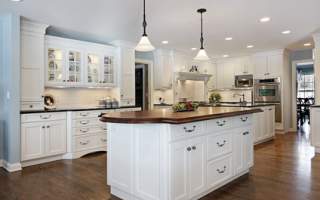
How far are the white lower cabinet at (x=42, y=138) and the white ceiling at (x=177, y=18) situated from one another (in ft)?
5.48

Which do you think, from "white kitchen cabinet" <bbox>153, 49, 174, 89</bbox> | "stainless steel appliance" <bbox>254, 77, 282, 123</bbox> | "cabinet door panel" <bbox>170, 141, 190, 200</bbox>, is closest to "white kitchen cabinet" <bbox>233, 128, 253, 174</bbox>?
"cabinet door panel" <bbox>170, 141, 190, 200</bbox>

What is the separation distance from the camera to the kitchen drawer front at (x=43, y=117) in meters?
3.87

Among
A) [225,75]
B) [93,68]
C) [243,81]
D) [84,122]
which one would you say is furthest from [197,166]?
[225,75]

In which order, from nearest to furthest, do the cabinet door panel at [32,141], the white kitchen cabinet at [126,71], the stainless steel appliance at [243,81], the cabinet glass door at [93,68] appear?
the cabinet door panel at [32,141]
the cabinet glass door at [93,68]
the white kitchen cabinet at [126,71]
the stainless steel appliance at [243,81]

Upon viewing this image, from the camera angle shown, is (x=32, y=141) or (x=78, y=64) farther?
(x=78, y=64)

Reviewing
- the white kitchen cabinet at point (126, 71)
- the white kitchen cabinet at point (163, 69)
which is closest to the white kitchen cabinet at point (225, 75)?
the white kitchen cabinet at point (163, 69)

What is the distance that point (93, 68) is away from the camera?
5.27m

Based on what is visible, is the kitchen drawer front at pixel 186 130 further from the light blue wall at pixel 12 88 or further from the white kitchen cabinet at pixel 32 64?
the white kitchen cabinet at pixel 32 64

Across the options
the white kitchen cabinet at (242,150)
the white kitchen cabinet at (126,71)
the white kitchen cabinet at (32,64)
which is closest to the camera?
the white kitchen cabinet at (242,150)

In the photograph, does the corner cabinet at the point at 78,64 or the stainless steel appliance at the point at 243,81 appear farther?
the stainless steel appliance at the point at 243,81

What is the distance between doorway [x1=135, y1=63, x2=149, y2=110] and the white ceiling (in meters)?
1.34

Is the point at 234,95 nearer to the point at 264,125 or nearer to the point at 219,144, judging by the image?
the point at 264,125

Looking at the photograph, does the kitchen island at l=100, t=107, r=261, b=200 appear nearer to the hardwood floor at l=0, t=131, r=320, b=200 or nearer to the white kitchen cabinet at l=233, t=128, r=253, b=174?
the white kitchen cabinet at l=233, t=128, r=253, b=174

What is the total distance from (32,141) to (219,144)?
2992 millimetres
